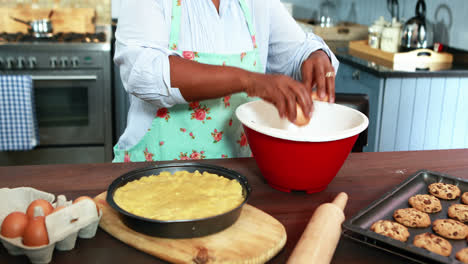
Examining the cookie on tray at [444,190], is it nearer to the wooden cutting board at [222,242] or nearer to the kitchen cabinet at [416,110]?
the wooden cutting board at [222,242]

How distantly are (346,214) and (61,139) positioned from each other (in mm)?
2530

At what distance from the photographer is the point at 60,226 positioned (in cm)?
76

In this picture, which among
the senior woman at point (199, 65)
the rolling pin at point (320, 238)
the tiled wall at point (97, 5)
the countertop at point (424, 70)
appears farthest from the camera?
the tiled wall at point (97, 5)

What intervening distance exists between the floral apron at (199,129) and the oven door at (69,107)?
1714mm

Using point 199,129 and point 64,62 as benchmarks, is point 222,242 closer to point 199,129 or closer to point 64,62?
point 199,129

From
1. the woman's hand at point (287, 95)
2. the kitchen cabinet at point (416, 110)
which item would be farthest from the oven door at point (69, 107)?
the woman's hand at point (287, 95)

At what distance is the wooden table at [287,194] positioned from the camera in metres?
0.80

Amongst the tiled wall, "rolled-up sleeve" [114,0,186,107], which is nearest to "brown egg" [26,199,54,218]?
"rolled-up sleeve" [114,0,186,107]

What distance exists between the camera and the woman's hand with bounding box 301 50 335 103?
3.87 ft

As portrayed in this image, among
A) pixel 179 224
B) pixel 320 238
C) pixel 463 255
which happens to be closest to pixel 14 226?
pixel 179 224

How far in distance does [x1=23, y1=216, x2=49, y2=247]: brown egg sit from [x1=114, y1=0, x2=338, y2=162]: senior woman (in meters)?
0.47

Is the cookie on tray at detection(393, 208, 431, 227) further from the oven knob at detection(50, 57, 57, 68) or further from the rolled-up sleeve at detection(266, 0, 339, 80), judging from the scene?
the oven knob at detection(50, 57, 57, 68)

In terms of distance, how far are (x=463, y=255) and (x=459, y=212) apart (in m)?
0.18

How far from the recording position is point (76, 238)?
2.72ft
